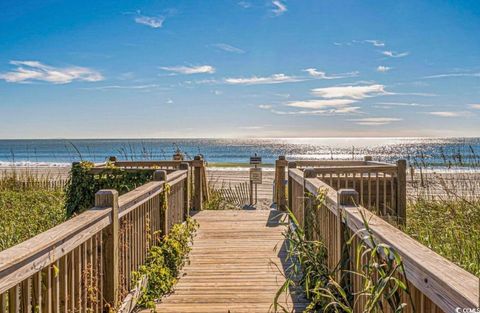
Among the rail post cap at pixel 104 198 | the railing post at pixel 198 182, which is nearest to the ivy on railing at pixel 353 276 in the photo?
the rail post cap at pixel 104 198

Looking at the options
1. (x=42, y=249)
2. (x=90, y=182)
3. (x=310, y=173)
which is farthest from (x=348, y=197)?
(x=90, y=182)

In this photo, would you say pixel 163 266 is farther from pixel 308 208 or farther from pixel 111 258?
pixel 308 208

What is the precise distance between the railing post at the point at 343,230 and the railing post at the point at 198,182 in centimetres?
560

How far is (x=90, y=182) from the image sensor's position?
22.2ft

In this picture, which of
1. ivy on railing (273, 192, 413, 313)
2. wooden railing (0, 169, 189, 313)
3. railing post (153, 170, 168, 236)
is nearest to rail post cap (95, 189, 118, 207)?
wooden railing (0, 169, 189, 313)

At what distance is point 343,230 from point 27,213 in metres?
7.36

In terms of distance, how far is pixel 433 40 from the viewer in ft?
56.6

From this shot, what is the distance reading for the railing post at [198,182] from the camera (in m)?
8.67

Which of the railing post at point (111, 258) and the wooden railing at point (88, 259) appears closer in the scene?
the wooden railing at point (88, 259)

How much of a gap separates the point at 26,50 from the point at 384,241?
25658mm

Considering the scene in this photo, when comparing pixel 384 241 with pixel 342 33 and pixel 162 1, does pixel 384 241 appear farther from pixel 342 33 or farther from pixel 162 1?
pixel 342 33

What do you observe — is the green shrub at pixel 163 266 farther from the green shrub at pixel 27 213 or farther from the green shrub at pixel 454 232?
the green shrub at pixel 454 232

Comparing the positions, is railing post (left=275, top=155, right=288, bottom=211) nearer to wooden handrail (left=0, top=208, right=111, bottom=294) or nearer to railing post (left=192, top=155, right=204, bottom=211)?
railing post (left=192, top=155, right=204, bottom=211)

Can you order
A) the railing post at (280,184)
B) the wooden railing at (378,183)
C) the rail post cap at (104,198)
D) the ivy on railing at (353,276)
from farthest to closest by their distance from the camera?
the railing post at (280,184) → the wooden railing at (378,183) → the rail post cap at (104,198) → the ivy on railing at (353,276)
